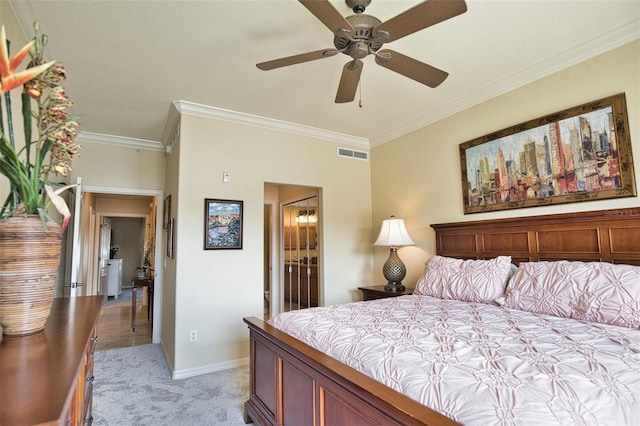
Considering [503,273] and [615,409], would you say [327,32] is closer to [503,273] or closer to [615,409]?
[503,273]

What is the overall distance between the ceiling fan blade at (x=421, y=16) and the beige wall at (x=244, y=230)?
2.40 meters

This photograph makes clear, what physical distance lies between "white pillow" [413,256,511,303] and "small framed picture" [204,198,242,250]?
2086mm

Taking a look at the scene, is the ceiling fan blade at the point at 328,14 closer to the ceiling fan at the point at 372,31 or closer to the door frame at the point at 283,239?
the ceiling fan at the point at 372,31

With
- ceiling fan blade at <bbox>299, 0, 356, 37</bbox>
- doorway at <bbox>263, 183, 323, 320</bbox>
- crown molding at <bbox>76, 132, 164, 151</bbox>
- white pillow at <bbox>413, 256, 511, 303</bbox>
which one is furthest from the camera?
doorway at <bbox>263, 183, 323, 320</bbox>

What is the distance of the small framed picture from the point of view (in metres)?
3.65

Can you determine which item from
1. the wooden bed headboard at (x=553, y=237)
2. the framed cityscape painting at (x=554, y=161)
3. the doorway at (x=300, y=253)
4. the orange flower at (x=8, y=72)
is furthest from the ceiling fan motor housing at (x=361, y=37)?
the doorway at (x=300, y=253)

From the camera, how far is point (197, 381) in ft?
10.8

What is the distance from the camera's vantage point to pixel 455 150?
3717mm

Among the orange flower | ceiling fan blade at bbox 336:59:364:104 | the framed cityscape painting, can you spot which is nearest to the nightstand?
the framed cityscape painting

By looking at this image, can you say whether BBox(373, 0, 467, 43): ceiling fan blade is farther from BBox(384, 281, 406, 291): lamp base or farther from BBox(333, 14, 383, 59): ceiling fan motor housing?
BBox(384, 281, 406, 291): lamp base

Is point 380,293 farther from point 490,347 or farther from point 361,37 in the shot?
point 361,37

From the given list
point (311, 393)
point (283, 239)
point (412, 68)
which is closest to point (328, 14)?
point (412, 68)

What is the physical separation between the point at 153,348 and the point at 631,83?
568cm

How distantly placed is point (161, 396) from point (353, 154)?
12.0 ft
